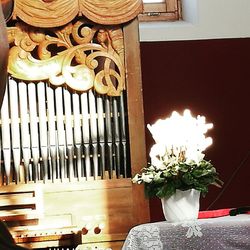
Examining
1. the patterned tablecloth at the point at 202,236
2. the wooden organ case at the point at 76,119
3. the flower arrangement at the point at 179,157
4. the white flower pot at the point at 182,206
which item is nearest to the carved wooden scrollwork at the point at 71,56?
the wooden organ case at the point at 76,119

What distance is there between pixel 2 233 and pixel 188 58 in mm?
5832

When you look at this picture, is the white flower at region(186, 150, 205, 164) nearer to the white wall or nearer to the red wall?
the red wall

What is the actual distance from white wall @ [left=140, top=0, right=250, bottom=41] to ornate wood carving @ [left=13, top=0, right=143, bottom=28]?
2.86 ft

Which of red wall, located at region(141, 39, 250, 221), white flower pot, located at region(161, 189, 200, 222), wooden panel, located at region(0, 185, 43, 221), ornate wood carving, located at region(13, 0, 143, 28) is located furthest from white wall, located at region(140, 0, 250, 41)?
white flower pot, located at region(161, 189, 200, 222)

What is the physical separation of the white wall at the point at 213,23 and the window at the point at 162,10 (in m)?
0.29

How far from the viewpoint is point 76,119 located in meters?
5.42

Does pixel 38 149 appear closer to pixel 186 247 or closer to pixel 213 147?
pixel 213 147

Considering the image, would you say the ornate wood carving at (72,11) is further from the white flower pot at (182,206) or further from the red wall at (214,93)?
the white flower pot at (182,206)

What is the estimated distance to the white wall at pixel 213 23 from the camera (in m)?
6.44

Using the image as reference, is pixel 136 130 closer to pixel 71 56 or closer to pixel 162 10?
pixel 71 56

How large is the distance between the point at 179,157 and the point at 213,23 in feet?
10.7

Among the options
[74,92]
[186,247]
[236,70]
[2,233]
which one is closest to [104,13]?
[74,92]

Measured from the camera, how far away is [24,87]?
5.45 m

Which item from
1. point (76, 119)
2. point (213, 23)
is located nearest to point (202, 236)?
point (76, 119)
